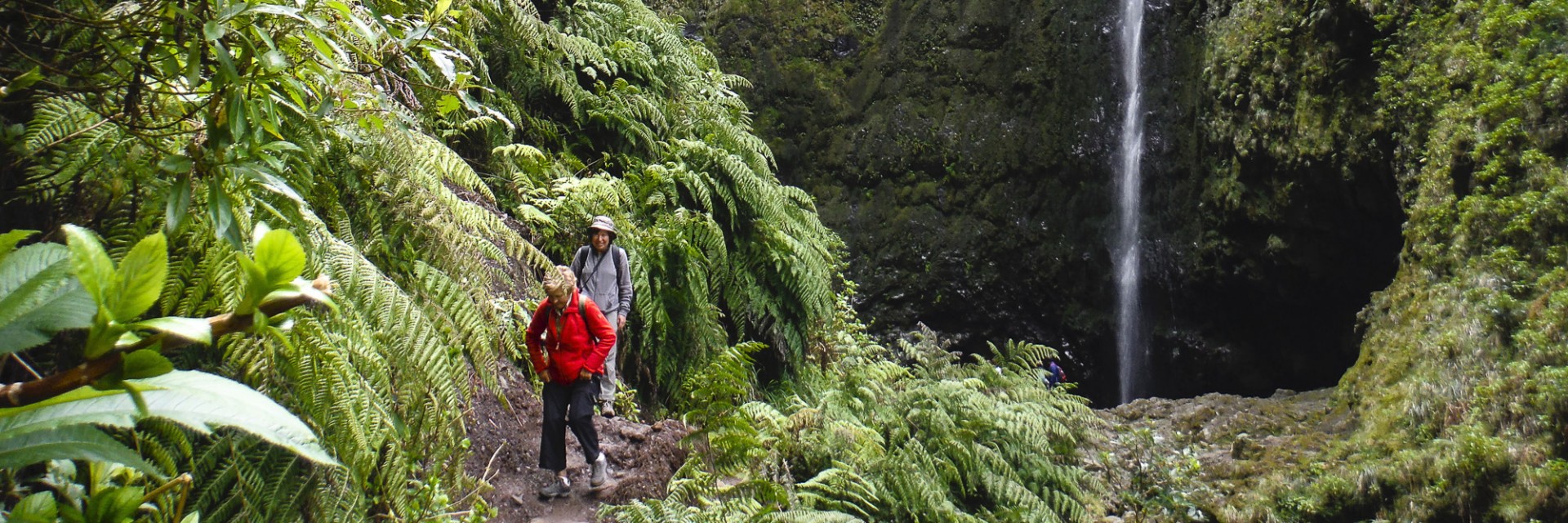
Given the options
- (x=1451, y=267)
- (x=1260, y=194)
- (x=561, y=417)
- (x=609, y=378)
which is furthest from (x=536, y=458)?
(x=1260, y=194)

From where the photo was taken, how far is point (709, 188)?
6.25 meters

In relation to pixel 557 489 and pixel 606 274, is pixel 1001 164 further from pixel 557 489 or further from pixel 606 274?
pixel 557 489

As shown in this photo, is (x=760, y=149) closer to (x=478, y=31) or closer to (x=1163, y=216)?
(x=478, y=31)

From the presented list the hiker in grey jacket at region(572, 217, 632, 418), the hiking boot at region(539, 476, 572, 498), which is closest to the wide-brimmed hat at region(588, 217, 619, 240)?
the hiker in grey jacket at region(572, 217, 632, 418)

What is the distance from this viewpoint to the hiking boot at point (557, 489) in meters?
4.14

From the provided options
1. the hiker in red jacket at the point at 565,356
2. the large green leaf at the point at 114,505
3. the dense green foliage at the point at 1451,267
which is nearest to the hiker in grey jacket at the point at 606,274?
the hiker in red jacket at the point at 565,356

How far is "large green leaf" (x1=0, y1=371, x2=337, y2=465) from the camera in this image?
0.65 m

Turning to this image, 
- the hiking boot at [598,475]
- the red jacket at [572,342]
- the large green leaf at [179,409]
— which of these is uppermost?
the large green leaf at [179,409]

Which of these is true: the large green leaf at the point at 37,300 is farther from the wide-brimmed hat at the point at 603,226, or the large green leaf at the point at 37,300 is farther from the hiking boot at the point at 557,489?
the wide-brimmed hat at the point at 603,226

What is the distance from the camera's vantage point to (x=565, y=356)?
3.96 meters

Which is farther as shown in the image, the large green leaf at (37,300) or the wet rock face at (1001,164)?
the wet rock face at (1001,164)

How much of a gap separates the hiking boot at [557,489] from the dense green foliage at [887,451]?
0.50m

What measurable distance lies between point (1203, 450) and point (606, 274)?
5.34 meters

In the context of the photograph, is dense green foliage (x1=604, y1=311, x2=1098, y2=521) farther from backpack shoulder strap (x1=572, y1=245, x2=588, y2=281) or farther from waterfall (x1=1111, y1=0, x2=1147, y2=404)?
waterfall (x1=1111, y1=0, x2=1147, y2=404)
